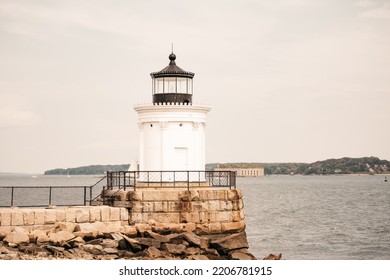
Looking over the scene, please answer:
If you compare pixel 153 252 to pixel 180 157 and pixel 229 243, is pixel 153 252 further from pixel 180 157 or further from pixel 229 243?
pixel 180 157

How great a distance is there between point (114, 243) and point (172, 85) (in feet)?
11.2

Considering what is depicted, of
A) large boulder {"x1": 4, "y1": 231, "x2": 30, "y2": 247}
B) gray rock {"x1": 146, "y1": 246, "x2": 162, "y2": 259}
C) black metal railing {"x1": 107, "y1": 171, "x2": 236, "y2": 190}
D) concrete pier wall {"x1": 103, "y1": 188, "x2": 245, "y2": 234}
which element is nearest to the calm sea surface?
black metal railing {"x1": 107, "y1": 171, "x2": 236, "y2": 190}

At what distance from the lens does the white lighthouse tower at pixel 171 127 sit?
40.1 ft

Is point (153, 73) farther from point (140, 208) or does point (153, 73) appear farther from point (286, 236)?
point (286, 236)

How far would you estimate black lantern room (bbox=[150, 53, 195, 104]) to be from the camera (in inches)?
494

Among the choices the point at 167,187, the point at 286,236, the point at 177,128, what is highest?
the point at 177,128

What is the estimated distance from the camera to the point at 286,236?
761 inches

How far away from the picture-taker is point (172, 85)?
41.6ft

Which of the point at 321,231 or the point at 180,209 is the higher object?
the point at 180,209

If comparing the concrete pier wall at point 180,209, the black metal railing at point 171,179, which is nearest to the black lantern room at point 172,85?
the black metal railing at point 171,179

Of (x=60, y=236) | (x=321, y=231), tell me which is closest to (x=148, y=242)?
(x=60, y=236)

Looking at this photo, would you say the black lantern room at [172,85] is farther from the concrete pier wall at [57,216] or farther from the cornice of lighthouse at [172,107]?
the concrete pier wall at [57,216]

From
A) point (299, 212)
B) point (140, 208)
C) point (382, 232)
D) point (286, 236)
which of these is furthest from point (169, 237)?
point (299, 212)
